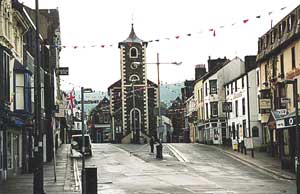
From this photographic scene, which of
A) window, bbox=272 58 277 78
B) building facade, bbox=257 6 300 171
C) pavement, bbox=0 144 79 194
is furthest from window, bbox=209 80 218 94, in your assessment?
pavement, bbox=0 144 79 194

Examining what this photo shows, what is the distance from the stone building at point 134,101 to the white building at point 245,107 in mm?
29942

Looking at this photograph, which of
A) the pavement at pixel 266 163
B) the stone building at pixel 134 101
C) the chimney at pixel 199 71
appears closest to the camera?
the pavement at pixel 266 163

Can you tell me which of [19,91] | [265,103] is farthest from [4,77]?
[265,103]

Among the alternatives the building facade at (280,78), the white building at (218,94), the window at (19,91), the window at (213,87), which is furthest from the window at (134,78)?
the window at (19,91)

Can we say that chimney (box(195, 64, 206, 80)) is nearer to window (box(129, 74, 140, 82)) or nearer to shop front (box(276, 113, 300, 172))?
window (box(129, 74, 140, 82))

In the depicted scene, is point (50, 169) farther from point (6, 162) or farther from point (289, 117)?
point (289, 117)

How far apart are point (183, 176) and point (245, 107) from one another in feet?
99.9

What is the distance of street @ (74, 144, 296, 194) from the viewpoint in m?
27.8

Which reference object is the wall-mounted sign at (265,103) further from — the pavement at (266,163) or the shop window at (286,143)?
the shop window at (286,143)

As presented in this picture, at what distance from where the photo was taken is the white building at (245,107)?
61531 millimetres

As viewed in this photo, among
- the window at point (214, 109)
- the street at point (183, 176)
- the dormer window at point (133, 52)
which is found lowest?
the street at point (183, 176)

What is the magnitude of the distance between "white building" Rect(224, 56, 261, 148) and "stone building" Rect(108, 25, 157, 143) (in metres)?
29.9

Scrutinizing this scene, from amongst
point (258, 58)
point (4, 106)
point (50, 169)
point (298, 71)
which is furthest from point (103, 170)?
point (258, 58)

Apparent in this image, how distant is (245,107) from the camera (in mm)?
→ 63844
